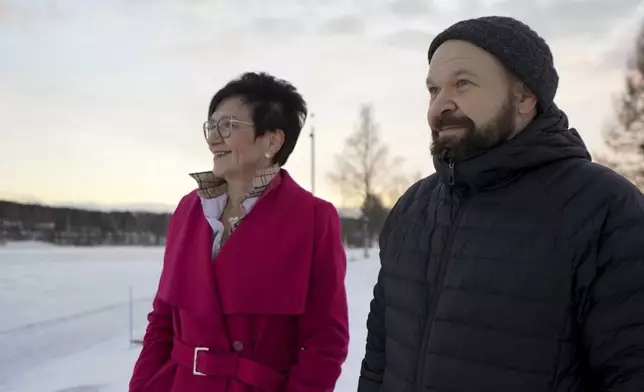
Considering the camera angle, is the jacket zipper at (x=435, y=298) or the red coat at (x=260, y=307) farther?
the red coat at (x=260, y=307)

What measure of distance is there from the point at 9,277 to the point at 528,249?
48.7ft

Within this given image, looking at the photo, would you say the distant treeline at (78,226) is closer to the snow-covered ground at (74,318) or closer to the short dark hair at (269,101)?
the snow-covered ground at (74,318)

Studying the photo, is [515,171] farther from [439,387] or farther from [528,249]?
[439,387]

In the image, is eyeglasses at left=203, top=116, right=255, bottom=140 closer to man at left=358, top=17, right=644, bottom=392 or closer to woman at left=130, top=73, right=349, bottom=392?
woman at left=130, top=73, right=349, bottom=392

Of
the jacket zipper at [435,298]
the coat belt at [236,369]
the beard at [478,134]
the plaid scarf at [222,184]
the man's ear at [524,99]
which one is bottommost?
the coat belt at [236,369]

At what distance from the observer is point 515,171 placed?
1.56 m

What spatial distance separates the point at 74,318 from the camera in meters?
10.8

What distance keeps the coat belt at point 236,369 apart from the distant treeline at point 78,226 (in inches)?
737

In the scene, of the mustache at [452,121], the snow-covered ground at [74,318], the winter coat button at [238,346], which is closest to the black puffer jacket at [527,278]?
the mustache at [452,121]

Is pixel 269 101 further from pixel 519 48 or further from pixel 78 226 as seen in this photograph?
pixel 78 226

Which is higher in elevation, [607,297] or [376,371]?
[607,297]

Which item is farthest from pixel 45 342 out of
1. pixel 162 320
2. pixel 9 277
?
pixel 162 320

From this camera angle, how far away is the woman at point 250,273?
7.50 feet

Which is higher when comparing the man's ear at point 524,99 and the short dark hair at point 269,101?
the short dark hair at point 269,101
